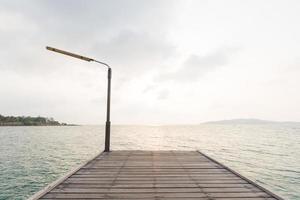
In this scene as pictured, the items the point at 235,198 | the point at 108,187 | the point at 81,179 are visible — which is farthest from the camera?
the point at 81,179

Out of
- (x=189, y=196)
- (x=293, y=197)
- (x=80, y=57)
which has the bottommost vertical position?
(x=293, y=197)

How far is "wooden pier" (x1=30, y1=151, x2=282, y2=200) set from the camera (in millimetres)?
5988

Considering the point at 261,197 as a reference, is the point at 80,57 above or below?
above

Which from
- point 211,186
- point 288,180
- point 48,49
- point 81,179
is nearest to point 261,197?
point 211,186

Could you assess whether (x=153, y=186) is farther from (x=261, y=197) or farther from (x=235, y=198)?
(x=261, y=197)

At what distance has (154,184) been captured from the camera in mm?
6988

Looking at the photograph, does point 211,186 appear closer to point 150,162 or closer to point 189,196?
point 189,196

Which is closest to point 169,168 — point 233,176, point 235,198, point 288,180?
point 233,176

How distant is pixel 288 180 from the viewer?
20.3 meters

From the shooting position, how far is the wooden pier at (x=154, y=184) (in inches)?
236

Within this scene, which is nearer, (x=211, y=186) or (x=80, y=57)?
(x=211, y=186)

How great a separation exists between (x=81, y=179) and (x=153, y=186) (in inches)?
88.5

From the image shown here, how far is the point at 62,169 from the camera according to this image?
2294 cm

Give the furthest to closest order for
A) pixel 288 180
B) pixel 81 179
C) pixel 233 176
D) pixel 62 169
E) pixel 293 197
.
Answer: pixel 62 169, pixel 288 180, pixel 293 197, pixel 233 176, pixel 81 179
